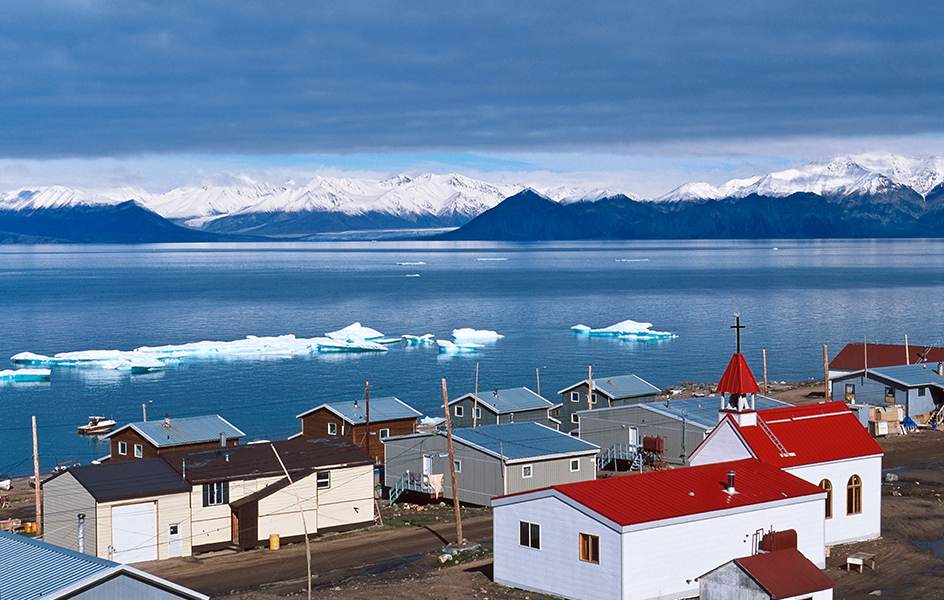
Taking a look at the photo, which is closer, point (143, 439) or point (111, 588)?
point (111, 588)

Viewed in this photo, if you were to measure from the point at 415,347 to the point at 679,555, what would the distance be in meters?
91.5

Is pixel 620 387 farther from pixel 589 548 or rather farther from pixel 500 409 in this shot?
pixel 589 548

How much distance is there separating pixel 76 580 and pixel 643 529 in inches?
589

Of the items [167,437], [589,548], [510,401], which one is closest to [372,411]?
[510,401]

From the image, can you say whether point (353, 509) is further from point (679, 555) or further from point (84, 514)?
point (679, 555)

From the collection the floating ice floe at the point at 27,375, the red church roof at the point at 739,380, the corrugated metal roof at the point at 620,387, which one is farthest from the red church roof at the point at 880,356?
the floating ice floe at the point at 27,375

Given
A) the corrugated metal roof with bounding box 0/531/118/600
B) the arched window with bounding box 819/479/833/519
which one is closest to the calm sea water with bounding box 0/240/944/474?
the arched window with bounding box 819/479/833/519

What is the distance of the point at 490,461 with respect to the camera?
144ft

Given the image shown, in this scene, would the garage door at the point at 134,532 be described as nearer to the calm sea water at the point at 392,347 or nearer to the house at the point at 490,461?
the house at the point at 490,461

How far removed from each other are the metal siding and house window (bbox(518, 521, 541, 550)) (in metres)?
15.7

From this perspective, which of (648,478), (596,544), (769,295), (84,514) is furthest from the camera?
(769,295)

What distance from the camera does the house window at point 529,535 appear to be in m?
30.7

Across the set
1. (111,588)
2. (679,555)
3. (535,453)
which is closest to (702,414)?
(535,453)

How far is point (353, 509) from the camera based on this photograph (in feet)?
138
